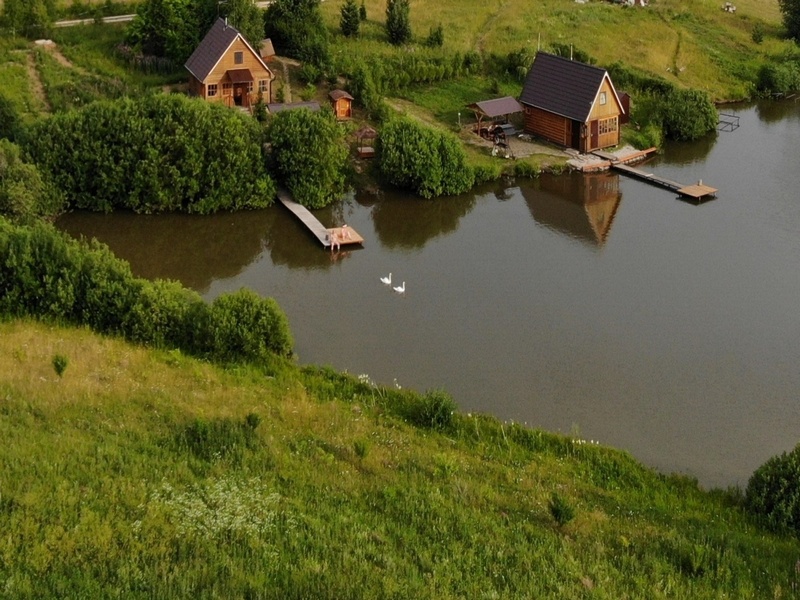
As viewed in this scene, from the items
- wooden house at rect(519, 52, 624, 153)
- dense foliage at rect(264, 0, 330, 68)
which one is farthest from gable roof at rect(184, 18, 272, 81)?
wooden house at rect(519, 52, 624, 153)

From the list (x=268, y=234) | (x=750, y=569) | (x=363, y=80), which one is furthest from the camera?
(x=363, y=80)

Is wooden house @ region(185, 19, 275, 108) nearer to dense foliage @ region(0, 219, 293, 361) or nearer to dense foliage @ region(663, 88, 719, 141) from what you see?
dense foliage @ region(0, 219, 293, 361)

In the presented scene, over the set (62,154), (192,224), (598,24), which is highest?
(598,24)

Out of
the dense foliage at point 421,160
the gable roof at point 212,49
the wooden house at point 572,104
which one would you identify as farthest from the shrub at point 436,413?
the gable roof at point 212,49

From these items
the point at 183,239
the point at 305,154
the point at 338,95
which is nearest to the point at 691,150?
the point at 338,95

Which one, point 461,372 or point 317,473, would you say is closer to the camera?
point 317,473

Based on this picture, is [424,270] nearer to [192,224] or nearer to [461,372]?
[461,372]

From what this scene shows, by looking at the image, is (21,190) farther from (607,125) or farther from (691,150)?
(691,150)

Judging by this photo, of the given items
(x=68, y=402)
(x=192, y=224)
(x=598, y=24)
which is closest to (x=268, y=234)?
(x=192, y=224)
